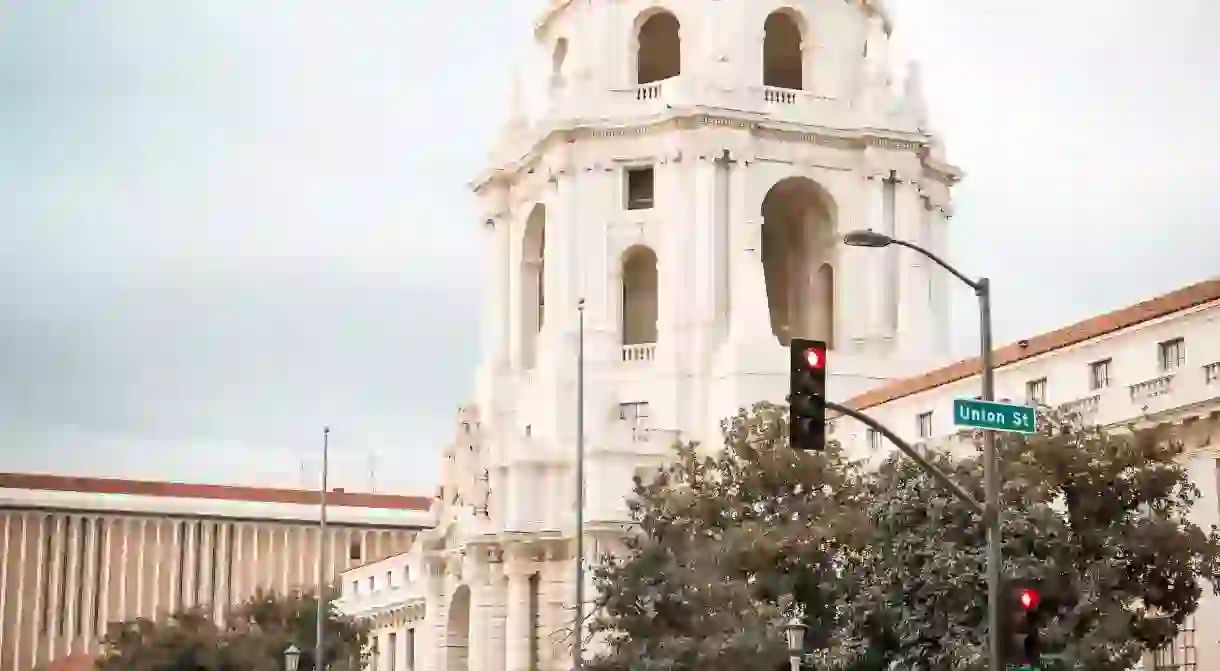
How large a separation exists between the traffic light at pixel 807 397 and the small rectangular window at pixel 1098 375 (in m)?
31.1

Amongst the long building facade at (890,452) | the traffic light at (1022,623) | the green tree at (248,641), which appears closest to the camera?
the traffic light at (1022,623)

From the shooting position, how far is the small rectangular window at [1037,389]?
6412 centimetres

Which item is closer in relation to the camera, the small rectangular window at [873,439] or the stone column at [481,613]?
the small rectangular window at [873,439]

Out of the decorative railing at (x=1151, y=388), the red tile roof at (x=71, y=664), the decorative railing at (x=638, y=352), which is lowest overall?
the red tile roof at (x=71, y=664)

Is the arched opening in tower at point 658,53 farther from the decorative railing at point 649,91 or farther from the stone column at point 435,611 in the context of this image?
the stone column at point 435,611

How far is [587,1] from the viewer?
94.2m

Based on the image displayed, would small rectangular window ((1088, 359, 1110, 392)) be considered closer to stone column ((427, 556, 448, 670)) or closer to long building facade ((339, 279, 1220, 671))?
long building facade ((339, 279, 1220, 671))

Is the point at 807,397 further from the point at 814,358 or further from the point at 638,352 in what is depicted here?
the point at 638,352

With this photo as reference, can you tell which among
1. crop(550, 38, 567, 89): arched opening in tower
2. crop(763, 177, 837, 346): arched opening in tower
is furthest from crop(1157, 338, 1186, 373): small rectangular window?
crop(550, 38, 567, 89): arched opening in tower

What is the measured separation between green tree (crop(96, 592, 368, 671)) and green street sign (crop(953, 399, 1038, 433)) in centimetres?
5536

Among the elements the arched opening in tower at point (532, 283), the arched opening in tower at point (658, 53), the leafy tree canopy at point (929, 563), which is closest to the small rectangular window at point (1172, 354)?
the leafy tree canopy at point (929, 563)

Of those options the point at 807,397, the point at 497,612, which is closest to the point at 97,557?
the point at 497,612

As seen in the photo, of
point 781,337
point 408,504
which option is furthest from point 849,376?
point 408,504

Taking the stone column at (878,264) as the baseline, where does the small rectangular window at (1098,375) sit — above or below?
below
